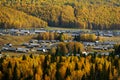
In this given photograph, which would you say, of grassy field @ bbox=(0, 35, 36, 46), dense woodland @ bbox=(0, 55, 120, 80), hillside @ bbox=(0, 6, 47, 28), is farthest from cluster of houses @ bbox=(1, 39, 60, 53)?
hillside @ bbox=(0, 6, 47, 28)

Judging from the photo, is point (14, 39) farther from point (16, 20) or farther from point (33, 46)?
point (16, 20)

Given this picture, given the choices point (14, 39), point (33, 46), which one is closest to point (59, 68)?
point (33, 46)

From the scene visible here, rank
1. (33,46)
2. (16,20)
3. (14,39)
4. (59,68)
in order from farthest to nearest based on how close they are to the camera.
→ (16,20) → (14,39) → (33,46) → (59,68)

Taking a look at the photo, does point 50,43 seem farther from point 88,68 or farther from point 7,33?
point 88,68

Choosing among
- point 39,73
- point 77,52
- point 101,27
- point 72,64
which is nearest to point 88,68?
point 72,64

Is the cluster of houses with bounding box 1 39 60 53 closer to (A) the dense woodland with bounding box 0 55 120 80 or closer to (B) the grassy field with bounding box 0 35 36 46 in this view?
(B) the grassy field with bounding box 0 35 36 46

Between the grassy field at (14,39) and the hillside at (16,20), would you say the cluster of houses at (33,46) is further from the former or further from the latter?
the hillside at (16,20)
